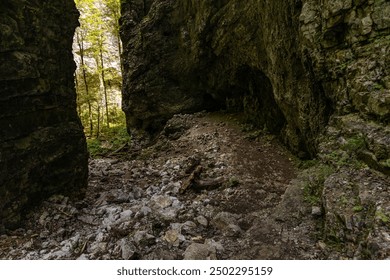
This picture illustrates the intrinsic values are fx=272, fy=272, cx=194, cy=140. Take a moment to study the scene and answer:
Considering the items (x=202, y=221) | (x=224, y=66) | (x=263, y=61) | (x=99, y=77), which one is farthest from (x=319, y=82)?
(x=99, y=77)

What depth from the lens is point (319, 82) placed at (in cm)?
784

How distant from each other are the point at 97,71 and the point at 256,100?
18.1 meters

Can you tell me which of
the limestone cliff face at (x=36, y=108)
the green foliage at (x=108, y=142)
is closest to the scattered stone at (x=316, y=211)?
the limestone cliff face at (x=36, y=108)

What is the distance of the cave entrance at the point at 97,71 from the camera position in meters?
21.6

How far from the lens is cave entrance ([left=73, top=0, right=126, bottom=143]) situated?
21.6m

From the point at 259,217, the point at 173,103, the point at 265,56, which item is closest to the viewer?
the point at 259,217

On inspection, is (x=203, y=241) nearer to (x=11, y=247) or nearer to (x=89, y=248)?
(x=89, y=248)

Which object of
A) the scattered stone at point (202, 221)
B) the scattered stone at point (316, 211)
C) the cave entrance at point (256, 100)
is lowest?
the scattered stone at point (202, 221)

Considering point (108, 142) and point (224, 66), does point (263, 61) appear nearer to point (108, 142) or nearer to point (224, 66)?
point (224, 66)

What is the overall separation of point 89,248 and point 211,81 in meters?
11.4

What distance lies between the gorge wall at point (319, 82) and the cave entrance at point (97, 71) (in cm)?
835

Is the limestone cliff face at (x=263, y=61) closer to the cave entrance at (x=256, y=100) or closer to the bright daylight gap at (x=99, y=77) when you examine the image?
the cave entrance at (x=256, y=100)

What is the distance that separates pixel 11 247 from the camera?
603 centimetres

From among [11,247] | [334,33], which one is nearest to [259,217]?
[334,33]
